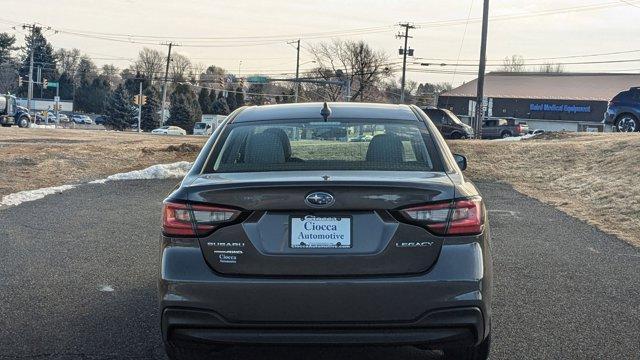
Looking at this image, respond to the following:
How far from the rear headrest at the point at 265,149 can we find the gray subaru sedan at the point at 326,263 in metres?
0.57

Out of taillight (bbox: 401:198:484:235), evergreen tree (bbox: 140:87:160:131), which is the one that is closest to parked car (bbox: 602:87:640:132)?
taillight (bbox: 401:198:484:235)

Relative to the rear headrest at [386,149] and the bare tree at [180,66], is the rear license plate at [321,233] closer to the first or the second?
the rear headrest at [386,149]

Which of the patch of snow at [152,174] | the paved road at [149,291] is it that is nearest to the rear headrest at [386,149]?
the paved road at [149,291]

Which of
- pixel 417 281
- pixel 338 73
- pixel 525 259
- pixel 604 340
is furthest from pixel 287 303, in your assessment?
pixel 338 73

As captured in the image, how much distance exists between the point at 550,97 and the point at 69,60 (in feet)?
314

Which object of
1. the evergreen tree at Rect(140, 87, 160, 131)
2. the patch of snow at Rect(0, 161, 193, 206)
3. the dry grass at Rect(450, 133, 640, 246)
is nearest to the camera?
the dry grass at Rect(450, 133, 640, 246)

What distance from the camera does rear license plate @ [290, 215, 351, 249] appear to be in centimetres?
351

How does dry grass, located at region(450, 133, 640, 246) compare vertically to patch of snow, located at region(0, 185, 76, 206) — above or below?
above

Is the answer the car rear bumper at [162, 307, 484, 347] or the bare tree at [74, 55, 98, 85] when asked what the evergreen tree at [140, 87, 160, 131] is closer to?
the bare tree at [74, 55, 98, 85]

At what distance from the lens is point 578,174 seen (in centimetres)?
1656

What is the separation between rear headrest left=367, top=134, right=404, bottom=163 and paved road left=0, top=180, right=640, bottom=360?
1.21 metres

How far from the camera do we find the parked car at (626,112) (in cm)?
2512

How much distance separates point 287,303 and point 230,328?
1.05 feet

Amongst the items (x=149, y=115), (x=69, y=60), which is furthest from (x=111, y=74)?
(x=149, y=115)
